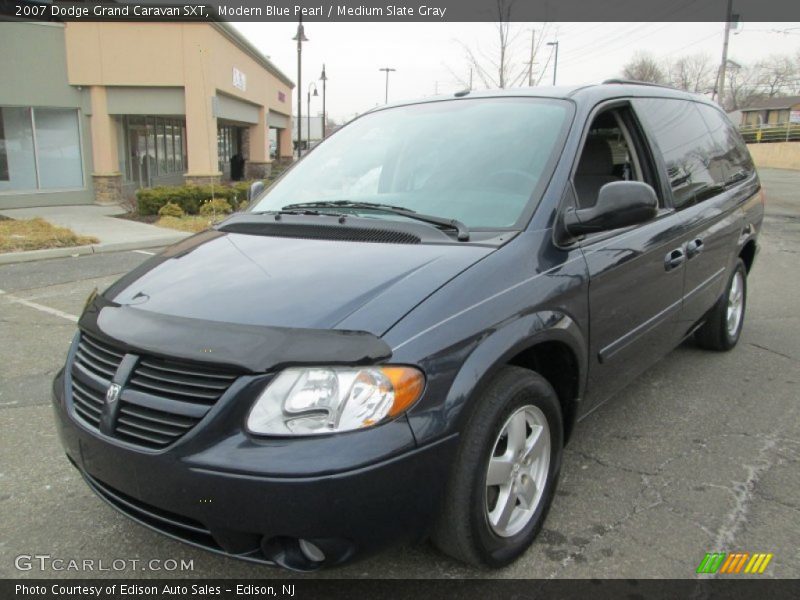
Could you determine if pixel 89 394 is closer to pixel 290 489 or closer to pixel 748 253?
pixel 290 489

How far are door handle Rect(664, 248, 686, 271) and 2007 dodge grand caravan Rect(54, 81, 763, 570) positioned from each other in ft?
0.06

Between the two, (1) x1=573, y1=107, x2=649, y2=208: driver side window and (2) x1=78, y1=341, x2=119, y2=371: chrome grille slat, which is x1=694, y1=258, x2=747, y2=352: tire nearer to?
(1) x1=573, y1=107, x2=649, y2=208: driver side window

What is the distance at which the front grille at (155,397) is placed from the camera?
2.01 m

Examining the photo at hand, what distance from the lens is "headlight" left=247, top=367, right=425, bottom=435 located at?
1940mm

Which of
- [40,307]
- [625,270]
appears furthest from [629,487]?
[40,307]

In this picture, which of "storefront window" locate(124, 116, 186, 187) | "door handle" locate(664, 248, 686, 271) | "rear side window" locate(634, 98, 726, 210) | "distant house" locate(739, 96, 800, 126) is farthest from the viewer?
"distant house" locate(739, 96, 800, 126)

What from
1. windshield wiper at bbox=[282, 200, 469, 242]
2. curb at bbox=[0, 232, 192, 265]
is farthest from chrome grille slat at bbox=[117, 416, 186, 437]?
curb at bbox=[0, 232, 192, 265]

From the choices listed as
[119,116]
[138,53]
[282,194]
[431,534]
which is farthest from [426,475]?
[119,116]

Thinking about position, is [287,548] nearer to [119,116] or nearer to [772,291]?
[772,291]

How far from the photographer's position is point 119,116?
18.2 meters

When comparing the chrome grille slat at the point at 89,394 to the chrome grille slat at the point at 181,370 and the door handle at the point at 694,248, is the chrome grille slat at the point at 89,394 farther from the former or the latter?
the door handle at the point at 694,248
